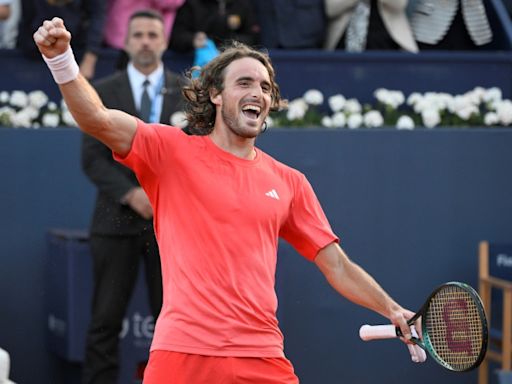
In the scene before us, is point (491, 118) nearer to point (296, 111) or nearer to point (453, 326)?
point (296, 111)

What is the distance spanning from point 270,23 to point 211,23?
21.4 inches

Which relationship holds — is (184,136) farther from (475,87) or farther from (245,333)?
(475,87)

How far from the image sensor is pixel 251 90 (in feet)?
15.1

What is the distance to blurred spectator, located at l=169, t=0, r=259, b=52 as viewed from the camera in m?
8.43

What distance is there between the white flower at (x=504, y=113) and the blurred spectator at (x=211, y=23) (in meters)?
1.72

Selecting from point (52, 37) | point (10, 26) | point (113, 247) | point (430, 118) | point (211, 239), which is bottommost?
point (113, 247)

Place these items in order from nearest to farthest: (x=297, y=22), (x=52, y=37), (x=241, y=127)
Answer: (x=52, y=37) < (x=241, y=127) < (x=297, y=22)

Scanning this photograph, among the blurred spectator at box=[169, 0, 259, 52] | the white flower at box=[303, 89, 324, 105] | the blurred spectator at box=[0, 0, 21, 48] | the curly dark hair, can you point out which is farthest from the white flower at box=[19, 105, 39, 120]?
the curly dark hair

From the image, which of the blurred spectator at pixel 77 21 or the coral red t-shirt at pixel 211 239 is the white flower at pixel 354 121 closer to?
the blurred spectator at pixel 77 21

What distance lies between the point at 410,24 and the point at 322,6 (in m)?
0.74

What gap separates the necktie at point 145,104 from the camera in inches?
288

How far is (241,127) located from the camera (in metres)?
4.53

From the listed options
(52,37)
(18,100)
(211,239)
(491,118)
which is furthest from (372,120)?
(52,37)

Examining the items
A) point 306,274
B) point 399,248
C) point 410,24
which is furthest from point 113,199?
point 410,24
